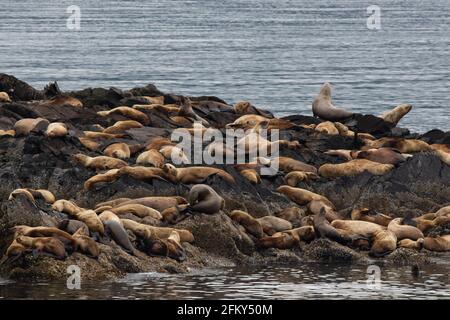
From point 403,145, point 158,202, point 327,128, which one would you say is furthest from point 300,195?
point 327,128

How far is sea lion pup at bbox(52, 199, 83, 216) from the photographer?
20523 millimetres

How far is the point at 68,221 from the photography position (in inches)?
784

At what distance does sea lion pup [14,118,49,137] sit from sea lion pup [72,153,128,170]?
5.64 ft

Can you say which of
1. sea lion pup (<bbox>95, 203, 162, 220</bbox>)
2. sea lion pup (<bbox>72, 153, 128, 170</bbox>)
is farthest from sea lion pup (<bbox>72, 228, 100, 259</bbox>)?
sea lion pup (<bbox>72, 153, 128, 170</bbox>)

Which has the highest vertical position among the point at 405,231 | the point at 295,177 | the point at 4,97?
the point at 4,97

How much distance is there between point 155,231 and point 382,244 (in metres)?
3.68

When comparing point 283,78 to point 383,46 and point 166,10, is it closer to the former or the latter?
point 383,46

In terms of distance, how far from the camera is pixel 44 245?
19.0 meters

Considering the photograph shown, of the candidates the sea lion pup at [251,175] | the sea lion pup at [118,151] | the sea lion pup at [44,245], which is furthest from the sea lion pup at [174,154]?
the sea lion pup at [44,245]

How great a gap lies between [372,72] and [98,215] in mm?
41824

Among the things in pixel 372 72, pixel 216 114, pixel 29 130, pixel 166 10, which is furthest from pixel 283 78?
pixel 166 10

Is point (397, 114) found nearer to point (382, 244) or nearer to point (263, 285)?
point (382, 244)

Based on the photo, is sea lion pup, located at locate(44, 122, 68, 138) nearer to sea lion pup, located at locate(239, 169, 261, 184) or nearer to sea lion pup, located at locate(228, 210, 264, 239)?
sea lion pup, located at locate(239, 169, 261, 184)

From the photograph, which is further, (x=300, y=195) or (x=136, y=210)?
(x=300, y=195)
